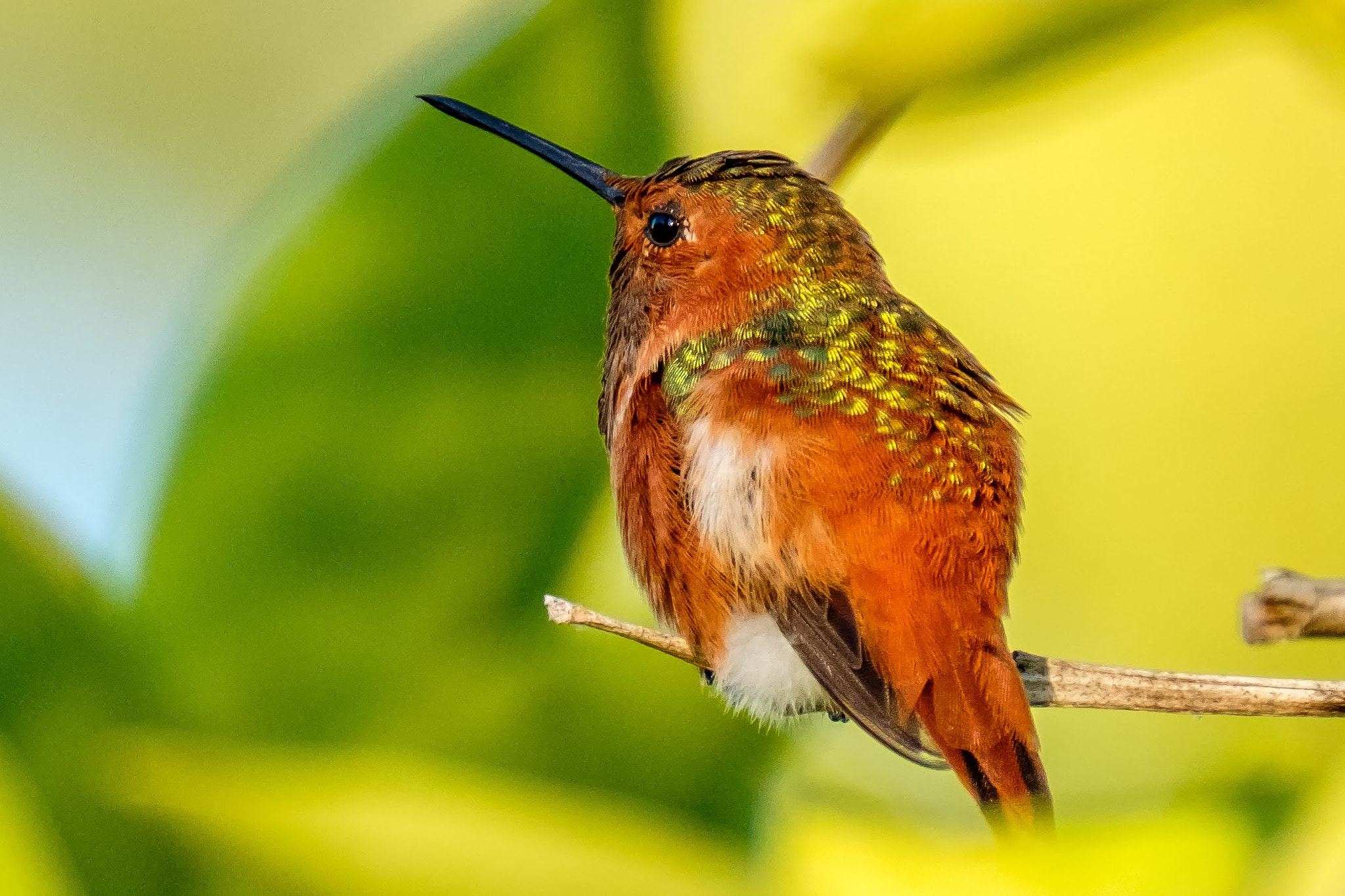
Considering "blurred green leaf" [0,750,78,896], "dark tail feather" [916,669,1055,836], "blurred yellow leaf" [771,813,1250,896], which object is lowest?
"blurred yellow leaf" [771,813,1250,896]

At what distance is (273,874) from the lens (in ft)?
2.28

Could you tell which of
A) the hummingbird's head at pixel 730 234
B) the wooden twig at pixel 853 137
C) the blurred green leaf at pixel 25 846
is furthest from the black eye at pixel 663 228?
the blurred green leaf at pixel 25 846

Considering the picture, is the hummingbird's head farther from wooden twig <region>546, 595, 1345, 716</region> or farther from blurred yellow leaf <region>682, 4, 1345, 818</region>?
wooden twig <region>546, 595, 1345, 716</region>

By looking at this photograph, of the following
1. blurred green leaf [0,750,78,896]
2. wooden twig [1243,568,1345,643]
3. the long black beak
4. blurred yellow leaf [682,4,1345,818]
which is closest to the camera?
wooden twig [1243,568,1345,643]

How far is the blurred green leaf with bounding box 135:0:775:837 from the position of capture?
78 cm

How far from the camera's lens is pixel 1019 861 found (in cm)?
70

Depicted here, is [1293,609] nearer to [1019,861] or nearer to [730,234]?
[1019,861]

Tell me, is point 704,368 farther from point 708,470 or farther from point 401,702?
point 401,702

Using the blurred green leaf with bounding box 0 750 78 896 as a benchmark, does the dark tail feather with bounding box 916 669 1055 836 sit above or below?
below

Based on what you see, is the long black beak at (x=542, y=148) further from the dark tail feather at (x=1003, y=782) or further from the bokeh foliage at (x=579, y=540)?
the dark tail feather at (x=1003, y=782)

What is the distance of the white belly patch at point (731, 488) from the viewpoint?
0.74 m

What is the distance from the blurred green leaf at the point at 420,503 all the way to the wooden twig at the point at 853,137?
16 centimetres

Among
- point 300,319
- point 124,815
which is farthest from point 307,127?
point 124,815

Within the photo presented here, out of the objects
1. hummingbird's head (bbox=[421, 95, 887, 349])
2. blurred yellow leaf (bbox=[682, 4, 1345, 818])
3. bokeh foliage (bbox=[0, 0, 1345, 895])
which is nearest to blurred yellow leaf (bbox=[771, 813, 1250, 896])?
bokeh foliage (bbox=[0, 0, 1345, 895])
